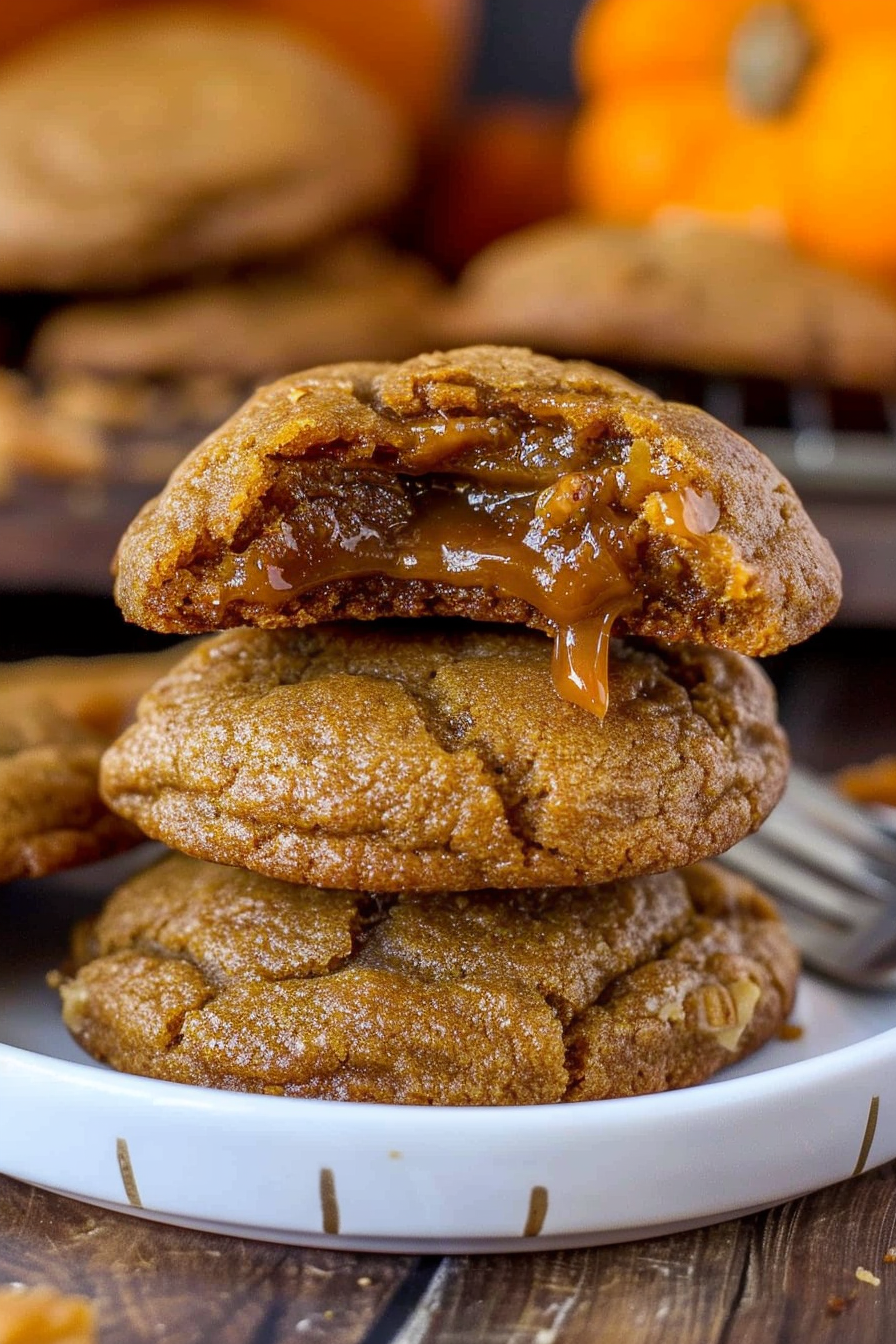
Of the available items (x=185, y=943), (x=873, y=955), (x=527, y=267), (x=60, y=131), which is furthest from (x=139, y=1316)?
(x=60, y=131)

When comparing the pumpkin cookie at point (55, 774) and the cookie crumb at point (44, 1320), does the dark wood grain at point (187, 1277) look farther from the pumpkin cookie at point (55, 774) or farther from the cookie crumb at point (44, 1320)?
the pumpkin cookie at point (55, 774)

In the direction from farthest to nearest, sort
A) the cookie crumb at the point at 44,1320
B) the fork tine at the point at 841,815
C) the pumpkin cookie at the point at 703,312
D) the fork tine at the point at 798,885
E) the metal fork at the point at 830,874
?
the pumpkin cookie at the point at 703,312 → the fork tine at the point at 841,815 → the fork tine at the point at 798,885 → the metal fork at the point at 830,874 → the cookie crumb at the point at 44,1320

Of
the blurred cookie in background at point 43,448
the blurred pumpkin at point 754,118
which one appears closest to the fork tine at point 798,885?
the blurred cookie in background at point 43,448

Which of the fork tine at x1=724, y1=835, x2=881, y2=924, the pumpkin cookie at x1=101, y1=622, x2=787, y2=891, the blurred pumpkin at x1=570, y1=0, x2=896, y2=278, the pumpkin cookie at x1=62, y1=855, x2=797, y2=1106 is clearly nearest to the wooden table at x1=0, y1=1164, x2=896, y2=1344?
the pumpkin cookie at x1=62, y1=855, x2=797, y2=1106

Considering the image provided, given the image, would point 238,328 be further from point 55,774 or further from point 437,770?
point 437,770

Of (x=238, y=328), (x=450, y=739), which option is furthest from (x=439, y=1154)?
(x=238, y=328)

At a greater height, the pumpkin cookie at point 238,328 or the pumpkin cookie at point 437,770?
the pumpkin cookie at point 437,770

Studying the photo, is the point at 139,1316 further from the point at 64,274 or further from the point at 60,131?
the point at 60,131
